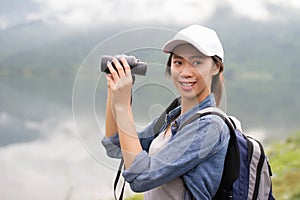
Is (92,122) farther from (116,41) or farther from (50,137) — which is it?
(50,137)

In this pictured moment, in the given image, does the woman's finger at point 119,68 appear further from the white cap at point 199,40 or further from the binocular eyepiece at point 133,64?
the white cap at point 199,40

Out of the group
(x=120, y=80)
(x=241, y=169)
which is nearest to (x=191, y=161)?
(x=241, y=169)

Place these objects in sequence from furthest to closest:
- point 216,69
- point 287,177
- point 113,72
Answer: point 287,177 → point 216,69 → point 113,72

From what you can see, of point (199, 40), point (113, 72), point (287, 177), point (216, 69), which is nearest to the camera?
point (113, 72)

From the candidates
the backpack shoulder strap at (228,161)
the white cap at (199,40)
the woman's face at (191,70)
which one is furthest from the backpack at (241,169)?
the white cap at (199,40)

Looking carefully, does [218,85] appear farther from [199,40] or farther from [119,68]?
[119,68]

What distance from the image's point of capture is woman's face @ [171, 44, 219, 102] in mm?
2016

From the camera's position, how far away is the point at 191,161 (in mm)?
1900

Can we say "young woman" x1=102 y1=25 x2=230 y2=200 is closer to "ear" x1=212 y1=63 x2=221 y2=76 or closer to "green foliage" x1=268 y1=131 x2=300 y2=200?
"ear" x1=212 y1=63 x2=221 y2=76

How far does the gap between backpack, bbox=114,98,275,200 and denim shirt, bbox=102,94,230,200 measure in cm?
4

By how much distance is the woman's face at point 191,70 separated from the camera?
202 cm

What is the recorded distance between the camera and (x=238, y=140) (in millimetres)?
2086

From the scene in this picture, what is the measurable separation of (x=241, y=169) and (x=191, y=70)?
1.67 feet

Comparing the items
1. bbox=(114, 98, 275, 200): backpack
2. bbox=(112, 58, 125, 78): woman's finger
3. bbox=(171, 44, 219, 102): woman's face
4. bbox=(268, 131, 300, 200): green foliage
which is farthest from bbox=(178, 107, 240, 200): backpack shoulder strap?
bbox=(268, 131, 300, 200): green foliage
